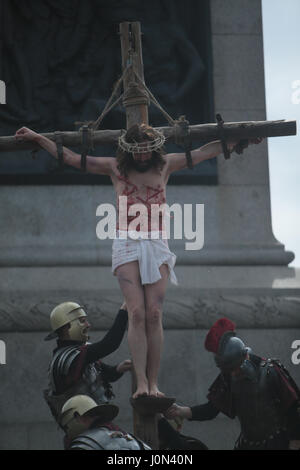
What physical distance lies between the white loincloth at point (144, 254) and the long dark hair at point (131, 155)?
693 mm

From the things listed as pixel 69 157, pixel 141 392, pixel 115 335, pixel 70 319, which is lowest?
pixel 141 392

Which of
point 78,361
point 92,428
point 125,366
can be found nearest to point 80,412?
A: point 92,428

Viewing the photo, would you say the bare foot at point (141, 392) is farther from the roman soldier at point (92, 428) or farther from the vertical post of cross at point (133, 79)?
the vertical post of cross at point (133, 79)

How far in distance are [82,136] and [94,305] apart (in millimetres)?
4339

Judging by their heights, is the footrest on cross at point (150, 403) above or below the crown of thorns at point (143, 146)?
below

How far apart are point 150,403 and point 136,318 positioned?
2.77ft

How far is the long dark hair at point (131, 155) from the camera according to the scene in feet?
38.0

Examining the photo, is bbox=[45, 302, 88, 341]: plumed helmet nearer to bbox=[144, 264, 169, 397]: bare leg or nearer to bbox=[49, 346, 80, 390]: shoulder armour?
bbox=[49, 346, 80, 390]: shoulder armour

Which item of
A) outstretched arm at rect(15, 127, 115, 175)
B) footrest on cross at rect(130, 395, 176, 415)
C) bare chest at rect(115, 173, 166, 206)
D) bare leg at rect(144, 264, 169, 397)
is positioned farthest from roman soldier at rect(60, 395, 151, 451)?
outstretched arm at rect(15, 127, 115, 175)

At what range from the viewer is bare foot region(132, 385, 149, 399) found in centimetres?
1103

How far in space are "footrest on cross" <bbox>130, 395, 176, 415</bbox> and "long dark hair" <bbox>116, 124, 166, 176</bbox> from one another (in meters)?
2.30

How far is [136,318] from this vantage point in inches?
445

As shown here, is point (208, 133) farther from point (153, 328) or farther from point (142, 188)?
point (153, 328)

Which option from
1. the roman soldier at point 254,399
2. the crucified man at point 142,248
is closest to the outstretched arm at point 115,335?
the crucified man at point 142,248
